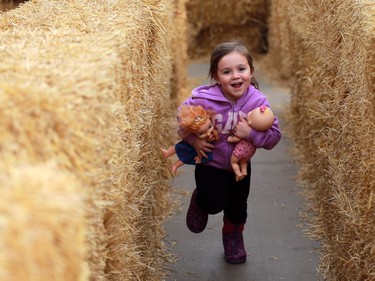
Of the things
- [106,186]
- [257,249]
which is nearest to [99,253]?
[106,186]

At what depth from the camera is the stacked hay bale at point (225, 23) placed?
1173cm

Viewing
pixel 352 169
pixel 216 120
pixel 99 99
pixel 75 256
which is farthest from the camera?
pixel 216 120

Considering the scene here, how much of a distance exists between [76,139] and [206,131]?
203 cm

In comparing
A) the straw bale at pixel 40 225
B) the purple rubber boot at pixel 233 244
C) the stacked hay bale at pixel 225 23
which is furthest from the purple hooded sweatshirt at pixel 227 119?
the stacked hay bale at pixel 225 23

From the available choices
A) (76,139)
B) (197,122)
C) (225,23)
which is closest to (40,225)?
(76,139)

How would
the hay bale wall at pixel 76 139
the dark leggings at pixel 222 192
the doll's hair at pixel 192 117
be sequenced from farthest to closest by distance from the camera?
the dark leggings at pixel 222 192, the doll's hair at pixel 192 117, the hay bale wall at pixel 76 139

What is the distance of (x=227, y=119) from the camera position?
175 inches

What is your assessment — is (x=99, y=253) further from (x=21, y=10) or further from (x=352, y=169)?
(x=21, y=10)

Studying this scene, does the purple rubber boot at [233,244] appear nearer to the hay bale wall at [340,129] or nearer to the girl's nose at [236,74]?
the hay bale wall at [340,129]

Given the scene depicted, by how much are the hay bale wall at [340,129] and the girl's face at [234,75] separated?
0.54m

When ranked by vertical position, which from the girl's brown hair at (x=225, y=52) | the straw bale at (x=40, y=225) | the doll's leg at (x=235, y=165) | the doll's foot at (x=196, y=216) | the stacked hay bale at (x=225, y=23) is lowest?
the doll's foot at (x=196, y=216)

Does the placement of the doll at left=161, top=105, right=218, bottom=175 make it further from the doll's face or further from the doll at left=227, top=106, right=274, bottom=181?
the doll at left=227, top=106, right=274, bottom=181

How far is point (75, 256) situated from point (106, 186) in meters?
0.77

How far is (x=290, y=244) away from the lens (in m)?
5.13
